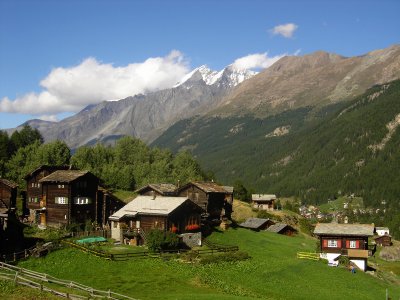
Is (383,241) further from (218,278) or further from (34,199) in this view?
(218,278)

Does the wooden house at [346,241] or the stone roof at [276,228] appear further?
the stone roof at [276,228]

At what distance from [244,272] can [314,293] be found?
9.89 meters

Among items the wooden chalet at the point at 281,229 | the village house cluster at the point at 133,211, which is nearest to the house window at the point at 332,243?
the village house cluster at the point at 133,211

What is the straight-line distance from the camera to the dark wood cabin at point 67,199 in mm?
86062

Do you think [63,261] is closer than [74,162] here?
Yes

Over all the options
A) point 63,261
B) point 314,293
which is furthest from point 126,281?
point 314,293

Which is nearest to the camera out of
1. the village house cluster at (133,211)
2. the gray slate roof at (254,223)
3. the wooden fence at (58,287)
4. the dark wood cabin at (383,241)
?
the wooden fence at (58,287)

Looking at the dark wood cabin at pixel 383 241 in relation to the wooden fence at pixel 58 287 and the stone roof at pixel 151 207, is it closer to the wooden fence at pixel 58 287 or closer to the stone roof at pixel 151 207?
the stone roof at pixel 151 207

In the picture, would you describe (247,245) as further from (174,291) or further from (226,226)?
(174,291)

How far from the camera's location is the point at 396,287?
6950 cm

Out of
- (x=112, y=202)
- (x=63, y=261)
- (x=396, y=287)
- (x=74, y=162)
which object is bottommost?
(x=396, y=287)

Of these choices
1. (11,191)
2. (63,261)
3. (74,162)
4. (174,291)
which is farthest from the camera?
(74,162)

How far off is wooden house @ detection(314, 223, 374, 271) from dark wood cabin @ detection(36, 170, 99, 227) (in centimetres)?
3919

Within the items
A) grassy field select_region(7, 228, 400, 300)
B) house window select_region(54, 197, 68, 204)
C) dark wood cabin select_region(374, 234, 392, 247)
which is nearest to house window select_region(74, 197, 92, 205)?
house window select_region(54, 197, 68, 204)
